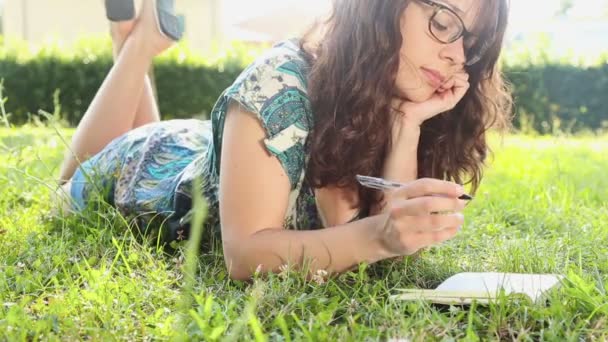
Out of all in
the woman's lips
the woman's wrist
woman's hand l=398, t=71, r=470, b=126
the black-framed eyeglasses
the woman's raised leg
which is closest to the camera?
the woman's wrist

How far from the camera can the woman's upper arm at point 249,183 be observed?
80.2 inches

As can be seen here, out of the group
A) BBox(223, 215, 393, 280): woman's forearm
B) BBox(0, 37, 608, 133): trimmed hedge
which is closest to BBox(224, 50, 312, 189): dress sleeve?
BBox(223, 215, 393, 280): woman's forearm

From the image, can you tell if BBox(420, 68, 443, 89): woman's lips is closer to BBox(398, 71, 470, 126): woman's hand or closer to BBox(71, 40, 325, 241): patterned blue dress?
BBox(398, 71, 470, 126): woman's hand

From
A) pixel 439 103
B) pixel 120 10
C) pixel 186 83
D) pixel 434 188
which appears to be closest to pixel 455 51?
pixel 439 103

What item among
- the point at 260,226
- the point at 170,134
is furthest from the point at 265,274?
the point at 170,134

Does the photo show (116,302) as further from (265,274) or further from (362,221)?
(362,221)

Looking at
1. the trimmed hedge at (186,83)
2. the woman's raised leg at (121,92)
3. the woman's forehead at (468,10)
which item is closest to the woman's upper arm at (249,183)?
the woman's forehead at (468,10)

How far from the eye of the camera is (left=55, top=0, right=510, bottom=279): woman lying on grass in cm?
202

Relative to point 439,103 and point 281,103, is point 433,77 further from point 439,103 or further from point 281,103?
point 281,103

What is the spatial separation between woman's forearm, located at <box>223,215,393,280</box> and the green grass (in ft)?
0.17

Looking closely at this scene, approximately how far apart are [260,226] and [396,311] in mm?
493

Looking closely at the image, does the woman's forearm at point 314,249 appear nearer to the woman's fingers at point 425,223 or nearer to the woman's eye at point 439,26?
the woman's fingers at point 425,223

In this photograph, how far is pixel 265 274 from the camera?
6.68 feet

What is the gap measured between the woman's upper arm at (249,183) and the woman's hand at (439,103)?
46cm
